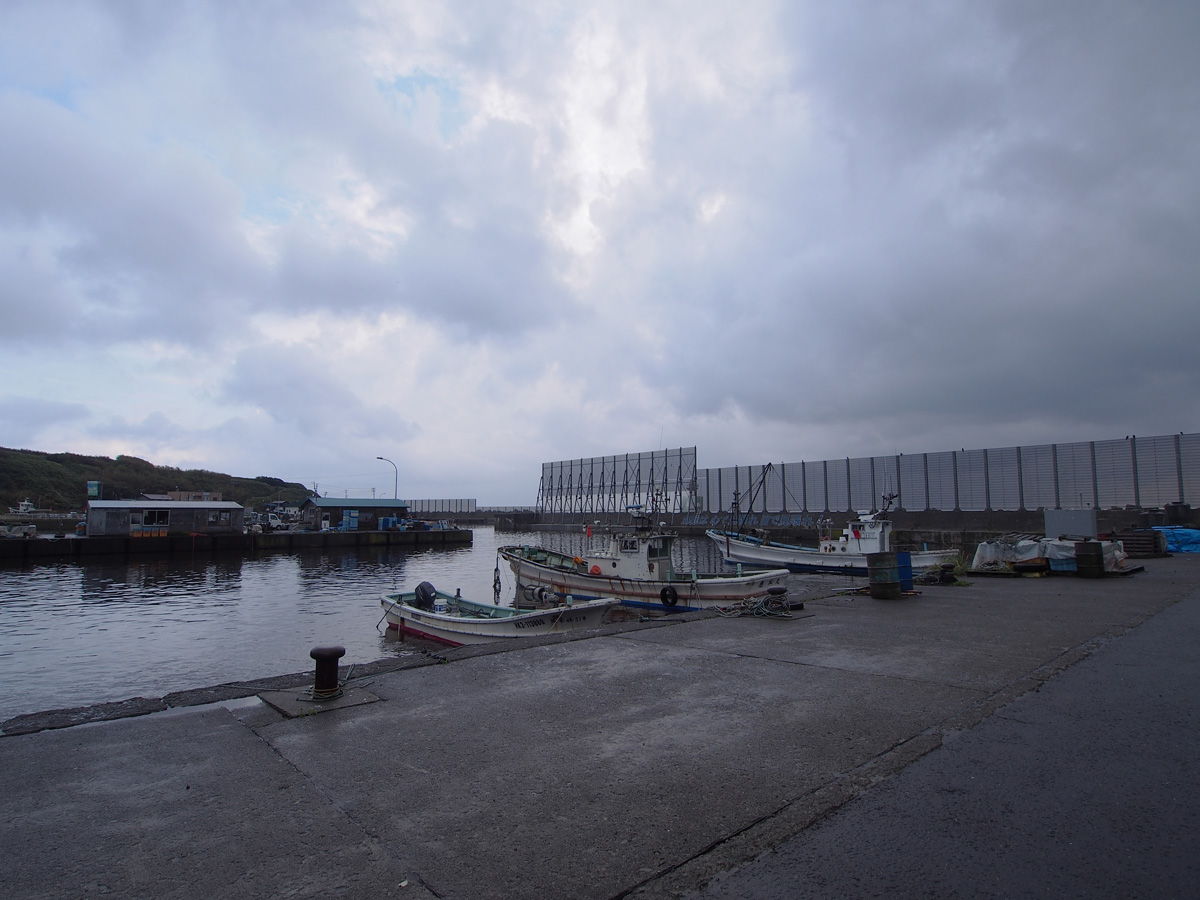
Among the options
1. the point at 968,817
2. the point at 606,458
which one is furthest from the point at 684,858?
the point at 606,458

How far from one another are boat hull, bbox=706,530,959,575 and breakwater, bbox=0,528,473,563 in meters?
42.3

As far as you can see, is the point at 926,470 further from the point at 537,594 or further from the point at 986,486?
the point at 537,594

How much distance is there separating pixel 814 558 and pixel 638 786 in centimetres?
3154

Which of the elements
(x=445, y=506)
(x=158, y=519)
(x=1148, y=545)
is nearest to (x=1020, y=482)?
(x=1148, y=545)

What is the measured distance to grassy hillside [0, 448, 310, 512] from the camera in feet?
352

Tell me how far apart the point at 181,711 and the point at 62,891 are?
3.69 m

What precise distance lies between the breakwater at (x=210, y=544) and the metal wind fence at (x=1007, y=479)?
3813 cm

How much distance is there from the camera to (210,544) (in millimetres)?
58344

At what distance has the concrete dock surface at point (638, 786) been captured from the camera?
11.5 ft

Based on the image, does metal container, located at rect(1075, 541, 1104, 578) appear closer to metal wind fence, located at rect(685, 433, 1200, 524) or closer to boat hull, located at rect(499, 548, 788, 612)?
boat hull, located at rect(499, 548, 788, 612)

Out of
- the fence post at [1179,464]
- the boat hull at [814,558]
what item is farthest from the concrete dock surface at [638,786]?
the fence post at [1179,464]

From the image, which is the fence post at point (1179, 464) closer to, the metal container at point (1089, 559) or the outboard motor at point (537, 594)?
the metal container at point (1089, 559)

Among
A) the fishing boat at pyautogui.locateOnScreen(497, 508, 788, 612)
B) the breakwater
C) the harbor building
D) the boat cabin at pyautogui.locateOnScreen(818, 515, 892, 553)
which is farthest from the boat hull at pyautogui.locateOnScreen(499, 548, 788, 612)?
the harbor building

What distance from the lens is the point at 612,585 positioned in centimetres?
2278
